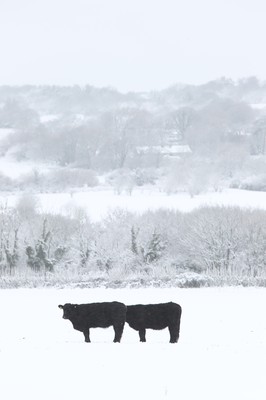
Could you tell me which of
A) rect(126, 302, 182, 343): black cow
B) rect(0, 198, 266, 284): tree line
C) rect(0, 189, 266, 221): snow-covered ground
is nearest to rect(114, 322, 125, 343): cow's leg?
rect(126, 302, 182, 343): black cow

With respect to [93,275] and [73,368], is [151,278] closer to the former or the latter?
[93,275]

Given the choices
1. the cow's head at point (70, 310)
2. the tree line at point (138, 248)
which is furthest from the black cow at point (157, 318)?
the tree line at point (138, 248)

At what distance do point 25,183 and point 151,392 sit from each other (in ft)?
507

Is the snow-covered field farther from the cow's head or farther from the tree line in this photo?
the tree line

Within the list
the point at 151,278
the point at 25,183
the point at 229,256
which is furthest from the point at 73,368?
the point at 25,183

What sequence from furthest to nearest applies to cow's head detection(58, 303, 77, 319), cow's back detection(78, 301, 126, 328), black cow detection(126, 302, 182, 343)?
cow's head detection(58, 303, 77, 319) < black cow detection(126, 302, 182, 343) < cow's back detection(78, 301, 126, 328)

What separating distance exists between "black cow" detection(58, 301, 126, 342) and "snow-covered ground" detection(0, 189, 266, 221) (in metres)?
67.8

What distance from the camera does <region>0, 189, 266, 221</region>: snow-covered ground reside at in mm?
92812

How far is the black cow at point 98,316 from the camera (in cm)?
1741

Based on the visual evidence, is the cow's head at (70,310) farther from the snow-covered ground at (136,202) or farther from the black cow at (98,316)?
the snow-covered ground at (136,202)

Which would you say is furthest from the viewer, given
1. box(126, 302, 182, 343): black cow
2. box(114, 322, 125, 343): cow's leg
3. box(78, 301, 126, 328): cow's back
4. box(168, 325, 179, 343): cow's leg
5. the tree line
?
the tree line

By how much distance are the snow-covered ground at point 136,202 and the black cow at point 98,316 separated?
67.8 meters

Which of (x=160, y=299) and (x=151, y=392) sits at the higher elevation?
(x=151, y=392)

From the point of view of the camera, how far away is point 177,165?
585ft
